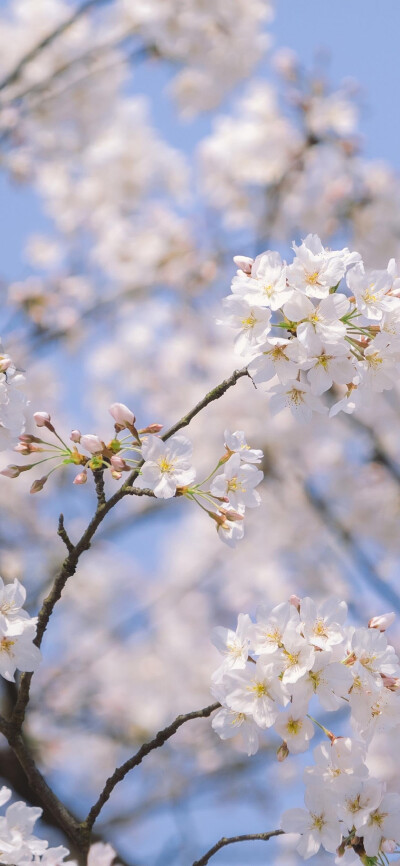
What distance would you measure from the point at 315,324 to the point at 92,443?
44 centimetres

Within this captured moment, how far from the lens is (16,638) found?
1496 millimetres

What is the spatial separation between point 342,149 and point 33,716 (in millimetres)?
4349

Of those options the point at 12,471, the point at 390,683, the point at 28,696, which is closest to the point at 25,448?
the point at 12,471

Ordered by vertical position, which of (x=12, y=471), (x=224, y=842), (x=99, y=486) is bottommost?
(x=224, y=842)

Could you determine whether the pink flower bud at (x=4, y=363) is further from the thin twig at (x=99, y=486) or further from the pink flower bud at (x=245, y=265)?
the pink flower bud at (x=245, y=265)

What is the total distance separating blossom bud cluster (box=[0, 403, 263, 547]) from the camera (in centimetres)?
152

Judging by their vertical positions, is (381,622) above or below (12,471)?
below

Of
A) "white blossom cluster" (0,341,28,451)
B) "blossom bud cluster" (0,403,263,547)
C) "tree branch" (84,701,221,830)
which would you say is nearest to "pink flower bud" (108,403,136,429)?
"blossom bud cluster" (0,403,263,547)

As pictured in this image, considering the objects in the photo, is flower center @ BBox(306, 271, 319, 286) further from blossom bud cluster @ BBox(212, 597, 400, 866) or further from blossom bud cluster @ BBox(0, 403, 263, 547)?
blossom bud cluster @ BBox(212, 597, 400, 866)

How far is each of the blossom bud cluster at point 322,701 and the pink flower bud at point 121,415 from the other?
0.41 metres

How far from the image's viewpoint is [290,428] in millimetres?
6270

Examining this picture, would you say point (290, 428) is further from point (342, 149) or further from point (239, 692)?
point (239, 692)

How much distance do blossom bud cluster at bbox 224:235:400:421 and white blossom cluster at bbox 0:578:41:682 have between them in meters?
0.57

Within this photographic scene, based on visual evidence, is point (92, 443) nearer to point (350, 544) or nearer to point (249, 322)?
point (249, 322)
